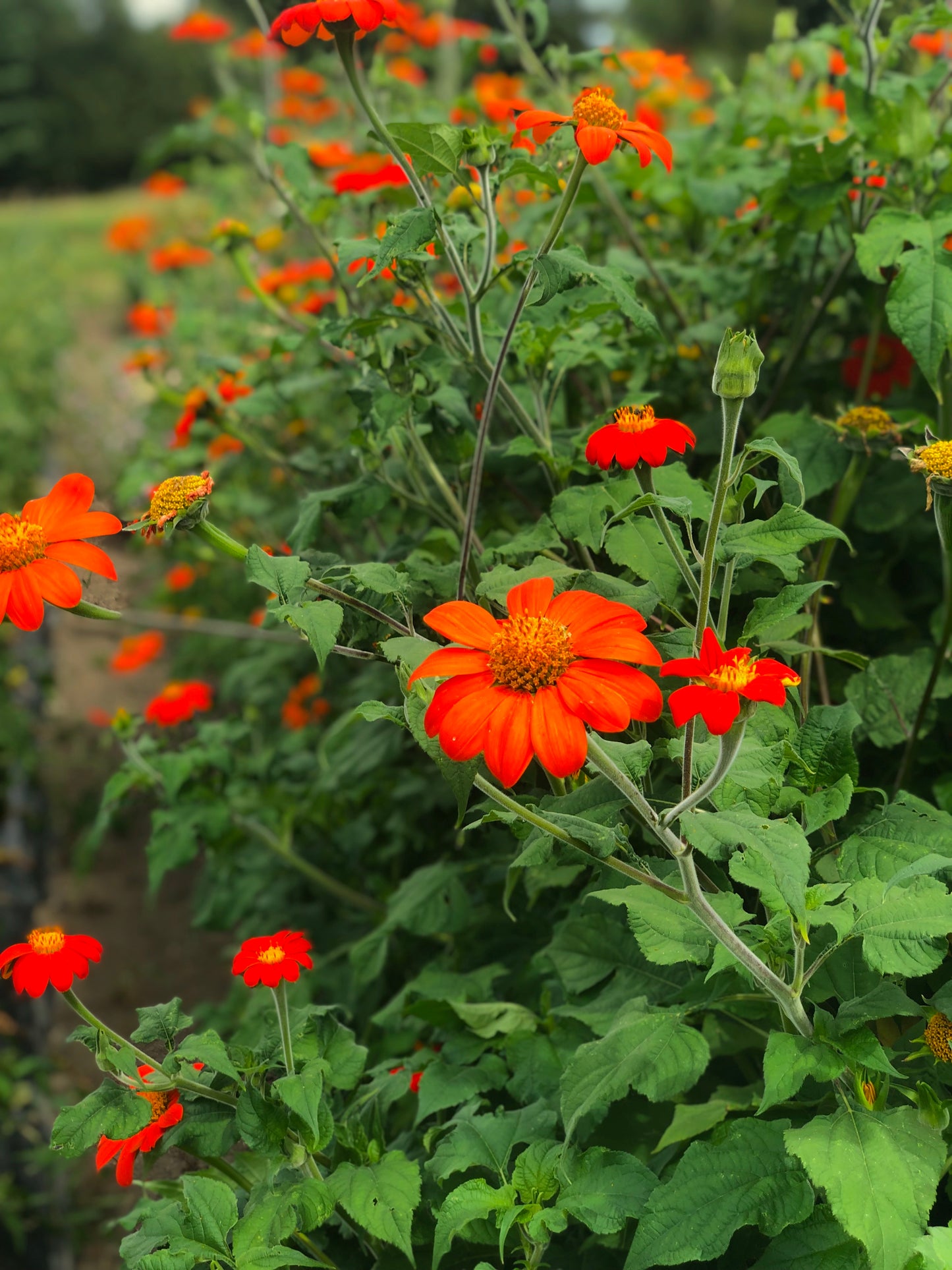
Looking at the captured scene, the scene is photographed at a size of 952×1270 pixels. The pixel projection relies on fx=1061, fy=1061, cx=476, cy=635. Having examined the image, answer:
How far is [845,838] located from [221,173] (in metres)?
4.99

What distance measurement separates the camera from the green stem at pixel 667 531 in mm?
1056

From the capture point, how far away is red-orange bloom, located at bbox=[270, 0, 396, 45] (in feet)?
3.65

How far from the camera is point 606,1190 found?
107 cm

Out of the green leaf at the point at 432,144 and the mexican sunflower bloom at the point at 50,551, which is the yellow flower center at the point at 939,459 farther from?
the mexican sunflower bloom at the point at 50,551

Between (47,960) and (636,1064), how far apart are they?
2.06ft

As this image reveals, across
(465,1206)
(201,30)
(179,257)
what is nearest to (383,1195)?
(465,1206)

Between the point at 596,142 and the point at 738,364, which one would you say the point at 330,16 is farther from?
the point at 738,364

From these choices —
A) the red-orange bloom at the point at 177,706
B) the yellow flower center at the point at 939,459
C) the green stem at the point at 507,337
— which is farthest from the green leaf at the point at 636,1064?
the red-orange bloom at the point at 177,706

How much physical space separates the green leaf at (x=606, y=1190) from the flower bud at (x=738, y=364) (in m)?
0.77

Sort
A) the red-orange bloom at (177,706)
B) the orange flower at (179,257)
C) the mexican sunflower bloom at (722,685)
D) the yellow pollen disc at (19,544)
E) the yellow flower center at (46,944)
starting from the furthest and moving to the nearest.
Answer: the orange flower at (179,257) → the red-orange bloom at (177,706) → the yellow flower center at (46,944) → the yellow pollen disc at (19,544) → the mexican sunflower bloom at (722,685)

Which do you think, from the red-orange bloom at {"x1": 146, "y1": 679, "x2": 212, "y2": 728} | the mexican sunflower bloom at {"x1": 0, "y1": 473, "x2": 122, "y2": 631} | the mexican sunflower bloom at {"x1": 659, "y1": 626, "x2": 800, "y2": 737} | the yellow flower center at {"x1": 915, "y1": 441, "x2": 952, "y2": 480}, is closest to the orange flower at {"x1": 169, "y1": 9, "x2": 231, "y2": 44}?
the red-orange bloom at {"x1": 146, "y1": 679, "x2": 212, "y2": 728}

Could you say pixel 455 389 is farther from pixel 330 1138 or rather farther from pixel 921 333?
pixel 330 1138

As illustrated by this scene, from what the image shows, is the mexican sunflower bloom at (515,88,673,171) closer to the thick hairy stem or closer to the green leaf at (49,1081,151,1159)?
the thick hairy stem

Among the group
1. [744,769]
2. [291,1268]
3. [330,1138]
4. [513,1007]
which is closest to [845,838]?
[744,769]
